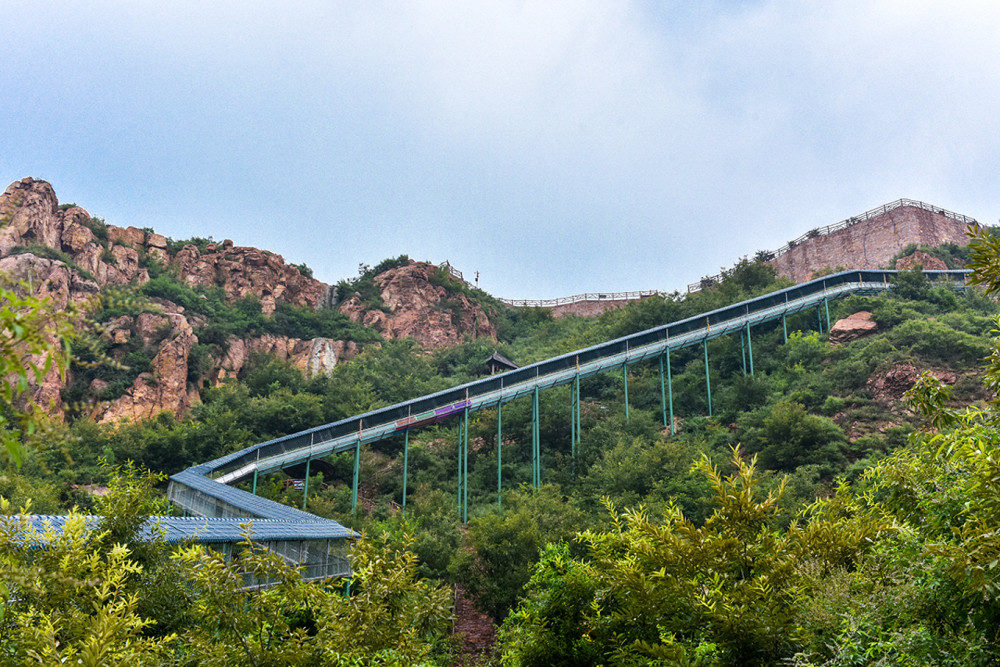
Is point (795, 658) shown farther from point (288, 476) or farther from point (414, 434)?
point (414, 434)

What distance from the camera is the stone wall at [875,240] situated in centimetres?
5097

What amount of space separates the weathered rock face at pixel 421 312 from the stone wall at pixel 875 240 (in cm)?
2607

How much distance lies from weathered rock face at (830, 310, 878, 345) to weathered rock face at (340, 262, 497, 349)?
82.2 feet

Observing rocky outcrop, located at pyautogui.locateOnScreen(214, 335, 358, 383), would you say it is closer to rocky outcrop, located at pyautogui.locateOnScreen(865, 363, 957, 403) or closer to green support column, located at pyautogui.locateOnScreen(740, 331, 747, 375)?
green support column, located at pyautogui.locateOnScreen(740, 331, 747, 375)

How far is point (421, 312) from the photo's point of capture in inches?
1972

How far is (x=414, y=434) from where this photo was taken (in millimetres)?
32375

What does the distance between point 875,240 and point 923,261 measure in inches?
316

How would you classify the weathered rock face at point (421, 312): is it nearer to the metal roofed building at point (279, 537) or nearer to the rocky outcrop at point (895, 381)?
the rocky outcrop at point (895, 381)

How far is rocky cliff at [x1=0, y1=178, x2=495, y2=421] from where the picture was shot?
32.6 m

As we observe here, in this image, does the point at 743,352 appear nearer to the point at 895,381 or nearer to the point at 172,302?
the point at 895,381

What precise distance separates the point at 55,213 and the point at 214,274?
941 cm

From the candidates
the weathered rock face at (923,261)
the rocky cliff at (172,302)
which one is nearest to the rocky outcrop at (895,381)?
the weathered rock face at (923,261)

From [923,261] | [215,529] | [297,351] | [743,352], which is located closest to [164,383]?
[297,351]

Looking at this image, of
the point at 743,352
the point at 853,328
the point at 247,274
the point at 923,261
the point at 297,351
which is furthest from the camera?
the point at 247,274
